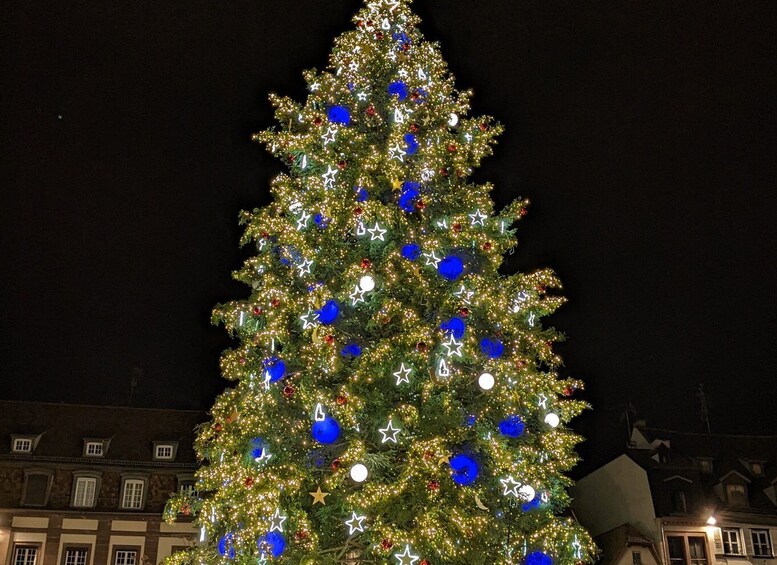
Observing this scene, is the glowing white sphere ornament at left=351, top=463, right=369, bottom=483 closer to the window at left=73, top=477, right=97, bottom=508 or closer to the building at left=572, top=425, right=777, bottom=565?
the building at left=572, top=425, right=777, bottom=565

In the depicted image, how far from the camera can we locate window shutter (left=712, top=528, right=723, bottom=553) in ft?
110

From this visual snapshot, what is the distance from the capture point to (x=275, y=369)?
1185 centimetres

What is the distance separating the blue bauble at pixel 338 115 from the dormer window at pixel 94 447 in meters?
28.0

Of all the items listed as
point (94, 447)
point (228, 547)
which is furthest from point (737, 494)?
point (228, 547)

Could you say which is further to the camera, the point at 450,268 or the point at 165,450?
the point at 165,450

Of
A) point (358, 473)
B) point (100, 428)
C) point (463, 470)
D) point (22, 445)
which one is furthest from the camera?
point (100, 428)

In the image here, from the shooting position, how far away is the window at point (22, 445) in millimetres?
35719

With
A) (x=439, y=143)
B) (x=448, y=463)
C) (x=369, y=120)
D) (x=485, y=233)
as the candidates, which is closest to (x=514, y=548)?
(x=448, y=463)

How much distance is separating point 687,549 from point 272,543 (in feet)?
91.1

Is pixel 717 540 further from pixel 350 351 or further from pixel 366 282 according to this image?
pixel 366 282

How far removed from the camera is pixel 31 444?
1419 inches

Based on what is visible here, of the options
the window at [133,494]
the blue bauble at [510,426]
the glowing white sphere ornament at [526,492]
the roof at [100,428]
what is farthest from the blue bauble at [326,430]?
the window at [133,494]

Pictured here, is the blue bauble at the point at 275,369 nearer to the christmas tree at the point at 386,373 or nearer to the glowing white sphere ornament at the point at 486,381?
the christmas tree at the point at 386,373

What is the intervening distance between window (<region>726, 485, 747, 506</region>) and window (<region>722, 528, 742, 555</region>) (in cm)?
138
